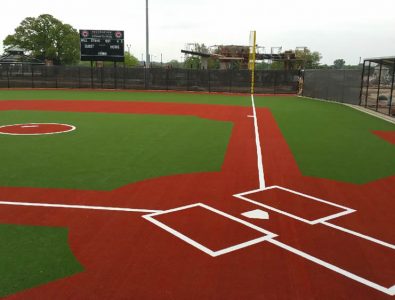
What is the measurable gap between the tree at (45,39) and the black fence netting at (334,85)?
71.5 meters

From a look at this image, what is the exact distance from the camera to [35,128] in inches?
640

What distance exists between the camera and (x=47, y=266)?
16.8ft

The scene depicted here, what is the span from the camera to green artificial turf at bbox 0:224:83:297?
15.8ft

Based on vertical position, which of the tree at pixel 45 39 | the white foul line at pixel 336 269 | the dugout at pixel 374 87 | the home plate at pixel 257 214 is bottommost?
the white foul line at pixel 336 269

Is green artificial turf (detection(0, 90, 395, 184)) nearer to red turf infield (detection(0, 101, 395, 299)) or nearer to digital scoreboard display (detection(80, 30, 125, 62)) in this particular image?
red turf infield (detection(0, 101, 395, 299))

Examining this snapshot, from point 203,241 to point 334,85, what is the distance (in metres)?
29.0

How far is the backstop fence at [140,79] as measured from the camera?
43.4 meters

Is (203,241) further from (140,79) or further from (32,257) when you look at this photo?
(140,79)

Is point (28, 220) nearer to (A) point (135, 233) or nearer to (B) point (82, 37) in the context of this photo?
Answer: (A) point (135, 233)

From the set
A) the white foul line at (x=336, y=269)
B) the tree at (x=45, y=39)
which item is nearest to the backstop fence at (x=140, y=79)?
the white foul line at (x=336, y=269)

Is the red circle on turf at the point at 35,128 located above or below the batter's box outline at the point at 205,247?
above

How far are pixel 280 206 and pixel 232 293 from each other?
3.22m

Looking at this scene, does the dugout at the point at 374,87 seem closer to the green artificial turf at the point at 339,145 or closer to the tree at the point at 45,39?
the green artificial turf at the point at 339,145

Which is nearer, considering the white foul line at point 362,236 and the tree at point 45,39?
the white foul line at point 362,236
